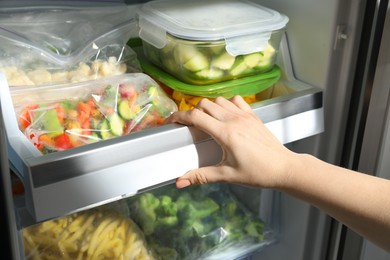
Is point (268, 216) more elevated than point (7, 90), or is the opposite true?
point (7, 90)

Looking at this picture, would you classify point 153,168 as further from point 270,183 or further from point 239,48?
point 239,48

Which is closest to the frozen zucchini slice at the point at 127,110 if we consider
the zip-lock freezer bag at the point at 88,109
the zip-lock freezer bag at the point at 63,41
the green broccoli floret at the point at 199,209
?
the zip-lock freezer bag at the point at 88,109

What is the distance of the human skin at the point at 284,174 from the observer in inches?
27.8

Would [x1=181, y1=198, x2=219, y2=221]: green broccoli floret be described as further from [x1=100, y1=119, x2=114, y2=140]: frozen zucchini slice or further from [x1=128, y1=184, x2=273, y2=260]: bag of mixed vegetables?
[x1=100, y1=119, x2=114, y2=140]: frozen zucchini slice

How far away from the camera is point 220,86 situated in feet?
2.99

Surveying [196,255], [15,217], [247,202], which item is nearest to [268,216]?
[247,202]

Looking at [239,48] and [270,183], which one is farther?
[239,48]

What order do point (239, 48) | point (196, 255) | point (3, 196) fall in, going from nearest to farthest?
point (3, 196) → point (239, 48) → point (196, 255)

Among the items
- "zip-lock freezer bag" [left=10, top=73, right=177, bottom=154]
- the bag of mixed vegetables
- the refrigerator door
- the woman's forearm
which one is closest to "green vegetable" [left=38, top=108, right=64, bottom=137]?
"zip-lock freezer bag" [left=10, top=73, right=177, bottom=154]

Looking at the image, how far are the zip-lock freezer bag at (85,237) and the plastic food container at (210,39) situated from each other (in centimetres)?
27

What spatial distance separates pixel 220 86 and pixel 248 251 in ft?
1.13

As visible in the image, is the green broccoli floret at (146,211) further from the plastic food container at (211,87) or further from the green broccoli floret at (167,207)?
the plastic food container at (211,87)

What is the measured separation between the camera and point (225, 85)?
3.00 ft

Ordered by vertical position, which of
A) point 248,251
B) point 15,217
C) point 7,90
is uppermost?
point 7,90
